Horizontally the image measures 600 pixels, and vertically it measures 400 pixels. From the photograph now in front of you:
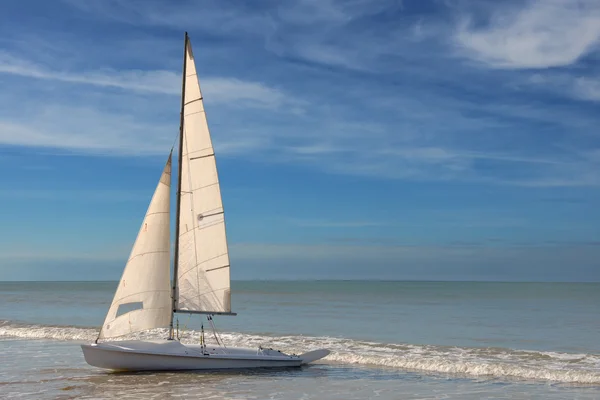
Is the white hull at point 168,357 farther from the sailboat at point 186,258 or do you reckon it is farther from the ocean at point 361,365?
the ocean at point 361,365

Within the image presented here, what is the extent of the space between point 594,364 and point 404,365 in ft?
26.3

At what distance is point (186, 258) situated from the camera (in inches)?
903

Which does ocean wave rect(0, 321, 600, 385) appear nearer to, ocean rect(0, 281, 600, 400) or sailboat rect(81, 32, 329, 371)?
ocean rect(0, 281, 600, 400)

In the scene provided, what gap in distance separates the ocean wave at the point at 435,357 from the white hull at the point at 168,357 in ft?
17.3

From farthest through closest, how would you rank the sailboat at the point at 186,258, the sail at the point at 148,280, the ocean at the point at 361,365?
the sailboat at the point at 186,258
the sail at the point at 148,280
the ocean at the point at 361,365

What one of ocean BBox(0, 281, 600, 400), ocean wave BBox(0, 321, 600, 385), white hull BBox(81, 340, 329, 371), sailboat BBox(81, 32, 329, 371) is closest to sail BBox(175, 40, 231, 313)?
sailboat BBox(81, 32, 329, 371)

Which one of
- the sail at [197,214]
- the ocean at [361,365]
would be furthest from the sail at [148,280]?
the ocean at [361,365]

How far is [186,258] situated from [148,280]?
1.52 metres

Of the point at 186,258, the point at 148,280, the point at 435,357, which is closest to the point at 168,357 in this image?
the point at 148,280

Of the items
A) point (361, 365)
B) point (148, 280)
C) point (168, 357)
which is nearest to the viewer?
point (148, 280)

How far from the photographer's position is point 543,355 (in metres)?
29.4

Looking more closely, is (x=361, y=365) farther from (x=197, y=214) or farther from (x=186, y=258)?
(x=197, y=214)

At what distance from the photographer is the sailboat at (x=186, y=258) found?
22281mm

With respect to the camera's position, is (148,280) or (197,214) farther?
(197,214)
